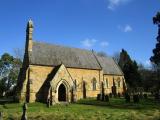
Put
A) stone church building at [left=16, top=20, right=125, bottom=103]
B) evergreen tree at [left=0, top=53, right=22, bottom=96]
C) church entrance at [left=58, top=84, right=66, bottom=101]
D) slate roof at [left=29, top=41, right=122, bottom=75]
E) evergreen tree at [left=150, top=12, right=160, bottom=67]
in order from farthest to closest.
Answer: evergreen tree at [left=0, top=53, right=22, bottom=96] < slate roof at [left=29, top=41, right=122, bottom=75] < church entrance at [left=58, top=84, right=66, bottom=101] < stone church building at [left=16, top=20, right=125, bottom=103] < evergreen tree at [left=150, top=12, right=160, bottom=67]

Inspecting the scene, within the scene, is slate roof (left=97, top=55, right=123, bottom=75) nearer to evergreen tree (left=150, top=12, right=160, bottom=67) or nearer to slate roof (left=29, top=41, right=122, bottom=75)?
slate roof (left=29, top=41, right=122, bottom=75)

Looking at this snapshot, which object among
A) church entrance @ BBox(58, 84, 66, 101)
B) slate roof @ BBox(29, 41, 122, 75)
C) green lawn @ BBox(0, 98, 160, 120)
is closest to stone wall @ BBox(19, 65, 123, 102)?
slate roof @ BBox(29, 41, 122, 75)

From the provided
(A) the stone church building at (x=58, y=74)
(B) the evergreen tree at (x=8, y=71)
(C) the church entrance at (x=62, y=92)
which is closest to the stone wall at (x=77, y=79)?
(A) the stone church building at (x=58, y=74)

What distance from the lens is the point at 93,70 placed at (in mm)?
50812

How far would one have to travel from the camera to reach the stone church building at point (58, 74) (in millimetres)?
39969

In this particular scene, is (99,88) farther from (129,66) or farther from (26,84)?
(129,66)

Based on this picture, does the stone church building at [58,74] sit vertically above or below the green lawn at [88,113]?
above

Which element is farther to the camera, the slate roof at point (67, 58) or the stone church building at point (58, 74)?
the slate roof at point (67, 58)

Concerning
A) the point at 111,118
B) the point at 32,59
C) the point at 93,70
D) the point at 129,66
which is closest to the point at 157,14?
the point at 93,70

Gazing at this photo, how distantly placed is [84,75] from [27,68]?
41.6ft

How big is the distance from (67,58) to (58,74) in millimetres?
8313

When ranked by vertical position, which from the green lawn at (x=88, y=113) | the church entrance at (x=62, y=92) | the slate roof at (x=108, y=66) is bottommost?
the green lawn at (x=88, y=113)

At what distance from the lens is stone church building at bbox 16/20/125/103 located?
1574 inches

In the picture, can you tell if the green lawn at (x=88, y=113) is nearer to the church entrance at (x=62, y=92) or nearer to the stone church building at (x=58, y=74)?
the stone church building at (x=58, y=74)
